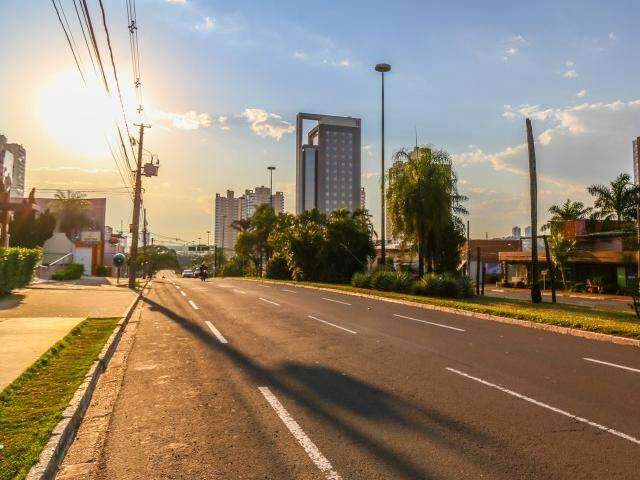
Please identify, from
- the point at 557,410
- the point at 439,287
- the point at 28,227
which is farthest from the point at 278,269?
the point at 557,410

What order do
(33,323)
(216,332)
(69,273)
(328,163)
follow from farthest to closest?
(328,163), (69,273), (33,323), (216,332)

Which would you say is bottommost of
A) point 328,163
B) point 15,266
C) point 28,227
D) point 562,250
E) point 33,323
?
point 33,323

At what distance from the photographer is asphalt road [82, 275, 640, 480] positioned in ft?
14.9

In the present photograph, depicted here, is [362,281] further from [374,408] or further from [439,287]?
[374,408]

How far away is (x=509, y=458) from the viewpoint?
463 cm

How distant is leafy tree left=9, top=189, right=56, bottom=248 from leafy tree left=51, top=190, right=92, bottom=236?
74.0ft

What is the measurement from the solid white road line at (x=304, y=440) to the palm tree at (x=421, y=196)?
22.5 meters

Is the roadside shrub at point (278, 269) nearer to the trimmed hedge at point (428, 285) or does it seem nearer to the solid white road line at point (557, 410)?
the trimmed hedge at point (428, 285)

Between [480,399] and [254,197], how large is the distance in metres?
166

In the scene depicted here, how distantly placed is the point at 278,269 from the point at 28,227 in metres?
23.8

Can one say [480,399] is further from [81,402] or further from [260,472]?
[81,402]

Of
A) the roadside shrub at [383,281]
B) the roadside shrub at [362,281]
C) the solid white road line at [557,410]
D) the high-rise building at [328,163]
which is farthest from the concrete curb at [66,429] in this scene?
the high-rise building at [328,163]

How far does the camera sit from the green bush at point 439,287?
23500mm

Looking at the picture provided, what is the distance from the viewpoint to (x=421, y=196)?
91.4 ft
